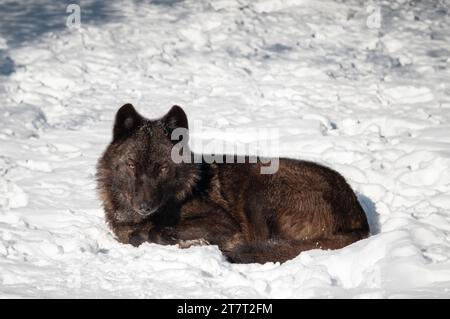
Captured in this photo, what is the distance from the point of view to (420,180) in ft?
24.5

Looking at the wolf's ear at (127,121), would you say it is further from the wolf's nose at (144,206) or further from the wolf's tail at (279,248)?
the wolf's tail at (279,248)

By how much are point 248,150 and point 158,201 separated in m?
2.46

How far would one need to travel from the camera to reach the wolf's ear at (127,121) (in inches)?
251

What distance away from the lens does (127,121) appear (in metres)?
6.41

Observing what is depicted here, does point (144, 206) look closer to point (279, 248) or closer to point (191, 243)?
point (191, 243)

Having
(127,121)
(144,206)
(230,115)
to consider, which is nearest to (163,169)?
(144,206)

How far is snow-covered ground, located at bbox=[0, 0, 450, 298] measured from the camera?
5.13 metres

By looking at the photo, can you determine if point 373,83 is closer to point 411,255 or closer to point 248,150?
point 248,150

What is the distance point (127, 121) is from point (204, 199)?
3.37ft

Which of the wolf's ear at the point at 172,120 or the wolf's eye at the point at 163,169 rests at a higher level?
the wolf's ear at the point at 172,120

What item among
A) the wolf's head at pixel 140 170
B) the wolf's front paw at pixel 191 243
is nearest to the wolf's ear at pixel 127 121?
the wolf's head at pixel 140 170

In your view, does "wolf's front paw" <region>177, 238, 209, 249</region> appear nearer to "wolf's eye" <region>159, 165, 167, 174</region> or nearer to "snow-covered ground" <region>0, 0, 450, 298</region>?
"snow-covered ground" <region>0, 0, 450, 298</region>
